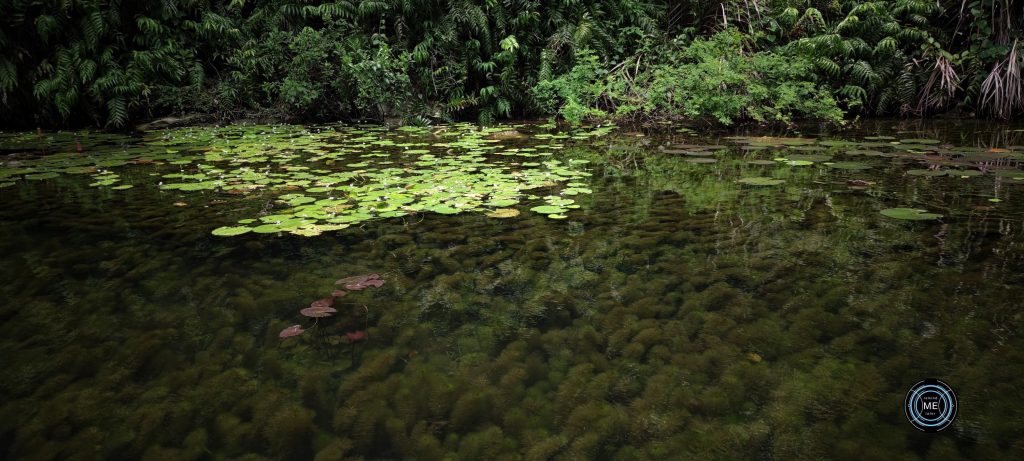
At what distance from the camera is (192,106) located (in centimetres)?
761

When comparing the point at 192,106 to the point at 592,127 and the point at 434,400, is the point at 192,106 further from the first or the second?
the point at 434,400

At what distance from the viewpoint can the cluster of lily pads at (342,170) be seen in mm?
3006

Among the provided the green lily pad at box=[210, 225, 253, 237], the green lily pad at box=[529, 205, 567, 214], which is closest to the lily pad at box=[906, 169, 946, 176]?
the green lily pad at box=[529, 205, 567, 214]

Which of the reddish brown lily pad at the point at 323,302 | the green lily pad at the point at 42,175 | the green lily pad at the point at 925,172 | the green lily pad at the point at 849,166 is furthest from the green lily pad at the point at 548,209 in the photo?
the green lily pad at the point at 42,175

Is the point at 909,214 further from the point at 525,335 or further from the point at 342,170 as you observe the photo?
the point at 342,170

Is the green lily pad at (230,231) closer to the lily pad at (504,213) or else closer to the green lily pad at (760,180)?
the lily pad at (504,213)

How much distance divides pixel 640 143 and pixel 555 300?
161 inches

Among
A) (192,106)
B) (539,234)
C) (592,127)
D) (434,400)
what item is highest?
(192,106)

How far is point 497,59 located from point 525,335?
6779 mm

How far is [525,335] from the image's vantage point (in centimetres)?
167

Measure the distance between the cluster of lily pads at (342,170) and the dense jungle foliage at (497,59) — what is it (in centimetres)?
104

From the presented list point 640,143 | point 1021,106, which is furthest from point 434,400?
point 1021,106

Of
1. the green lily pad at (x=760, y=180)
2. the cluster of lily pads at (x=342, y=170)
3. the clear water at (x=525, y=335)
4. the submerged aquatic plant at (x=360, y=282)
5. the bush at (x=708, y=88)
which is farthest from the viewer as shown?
the bush at (x=708, y=88)

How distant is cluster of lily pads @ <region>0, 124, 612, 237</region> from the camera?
301 cm
